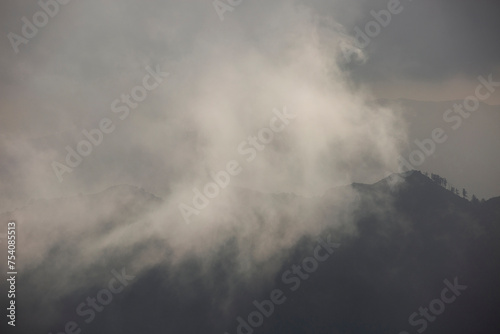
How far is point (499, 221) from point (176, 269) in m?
58.7

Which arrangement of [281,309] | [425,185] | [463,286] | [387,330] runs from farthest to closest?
[425,185], [281,309], [463,286], [387,330]

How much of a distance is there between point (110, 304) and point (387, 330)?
43725mm

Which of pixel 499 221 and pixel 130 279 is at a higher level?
pixel 130 279

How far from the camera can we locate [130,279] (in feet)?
198

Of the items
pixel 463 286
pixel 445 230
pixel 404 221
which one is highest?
pixel 404 221

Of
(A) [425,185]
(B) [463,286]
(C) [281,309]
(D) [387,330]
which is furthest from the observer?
(A) [425,185]

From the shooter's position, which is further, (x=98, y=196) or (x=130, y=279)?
(x=98, y=196)

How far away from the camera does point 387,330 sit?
5366cm

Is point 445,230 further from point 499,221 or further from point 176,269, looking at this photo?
point 176,269

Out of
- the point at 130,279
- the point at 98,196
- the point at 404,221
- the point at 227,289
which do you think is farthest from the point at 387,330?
the point at 98,196

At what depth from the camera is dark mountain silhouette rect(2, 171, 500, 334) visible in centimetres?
5459

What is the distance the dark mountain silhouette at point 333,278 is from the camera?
5459cm

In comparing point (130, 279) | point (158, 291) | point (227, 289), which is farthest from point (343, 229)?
point (130, 279)

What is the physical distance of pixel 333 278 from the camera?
61.4 metres
